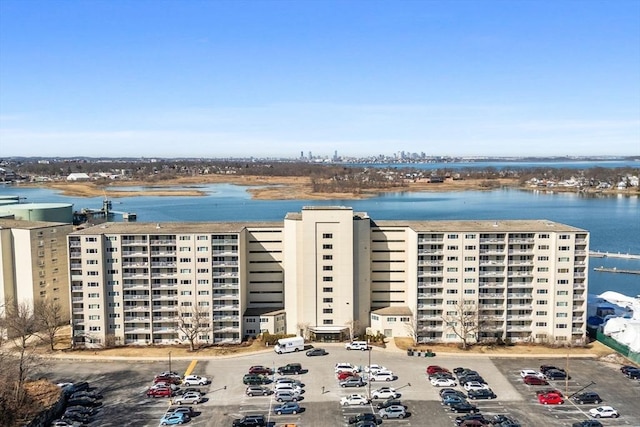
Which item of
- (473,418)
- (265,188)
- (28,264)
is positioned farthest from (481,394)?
(265,188)

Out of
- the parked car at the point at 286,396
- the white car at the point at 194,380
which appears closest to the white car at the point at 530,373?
the parked car at the point at 286,396

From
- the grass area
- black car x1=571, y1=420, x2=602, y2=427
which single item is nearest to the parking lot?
black car x1=571, y1=420, x2=602, y2=427

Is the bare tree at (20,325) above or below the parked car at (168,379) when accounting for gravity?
above

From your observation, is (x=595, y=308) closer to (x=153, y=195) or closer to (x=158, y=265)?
(x=158, y=265)

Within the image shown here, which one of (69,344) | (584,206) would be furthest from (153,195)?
(69,344)

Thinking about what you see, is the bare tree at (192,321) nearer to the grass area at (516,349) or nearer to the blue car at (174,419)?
the blue car at (174,419)

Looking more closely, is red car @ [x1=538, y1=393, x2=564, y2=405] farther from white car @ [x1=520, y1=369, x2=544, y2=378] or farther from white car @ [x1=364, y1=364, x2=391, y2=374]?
white car @ [x1=364, y1=364, x2=391, y2=374]
